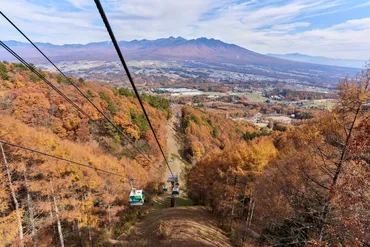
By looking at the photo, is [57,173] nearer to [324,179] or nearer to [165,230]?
[165,230]

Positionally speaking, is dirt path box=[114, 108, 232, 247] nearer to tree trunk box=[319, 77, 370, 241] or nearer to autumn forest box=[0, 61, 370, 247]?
autumn forest box=[0, 61, 370, 247]

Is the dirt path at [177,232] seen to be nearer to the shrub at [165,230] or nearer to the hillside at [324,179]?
the shrub at [165,230]

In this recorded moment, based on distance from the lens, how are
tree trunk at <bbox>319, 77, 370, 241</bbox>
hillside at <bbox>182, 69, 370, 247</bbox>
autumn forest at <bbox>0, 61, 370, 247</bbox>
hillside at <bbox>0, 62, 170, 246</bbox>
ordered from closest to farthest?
1. hillside at <bbox>182, 69, 370, 247</bbox>
2. autumn forest at <bbox>0, 61, 370, 247</bbox>
3. tree trunk at <bbox>319, 77, 370, 241</bbox>
4. hillside at <bbox>0, 62, 170, 246</bbox>

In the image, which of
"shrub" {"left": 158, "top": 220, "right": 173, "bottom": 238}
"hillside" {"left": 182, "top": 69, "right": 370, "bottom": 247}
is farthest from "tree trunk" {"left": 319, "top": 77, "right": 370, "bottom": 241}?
"shrub" {"left": 158, "top": 220, "right": 173, "bottom": 238}

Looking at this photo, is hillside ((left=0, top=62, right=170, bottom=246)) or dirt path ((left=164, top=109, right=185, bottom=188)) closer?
hillside ((left=0, top=62, right=170, bottom=246))

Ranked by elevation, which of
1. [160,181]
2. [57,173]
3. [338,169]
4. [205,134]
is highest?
[338,169]

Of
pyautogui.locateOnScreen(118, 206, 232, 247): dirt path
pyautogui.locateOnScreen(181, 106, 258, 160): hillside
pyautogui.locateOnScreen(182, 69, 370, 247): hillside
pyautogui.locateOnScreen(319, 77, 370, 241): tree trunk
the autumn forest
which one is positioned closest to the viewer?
pyautogui.locateOnScreen(182, 69, 370, 247): hillside

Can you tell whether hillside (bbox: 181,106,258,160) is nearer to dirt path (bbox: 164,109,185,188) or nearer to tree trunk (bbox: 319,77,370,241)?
dirt path (bbox: 164,109,185,188)

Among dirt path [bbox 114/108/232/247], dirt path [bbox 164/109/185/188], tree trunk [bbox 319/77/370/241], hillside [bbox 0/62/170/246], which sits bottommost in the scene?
dirt path [bbox 164/109/185/188]

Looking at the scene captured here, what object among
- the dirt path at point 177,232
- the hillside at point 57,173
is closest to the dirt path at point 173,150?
the hillside at point 57,173

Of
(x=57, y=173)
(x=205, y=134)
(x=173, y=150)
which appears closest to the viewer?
(x=57, y=173)

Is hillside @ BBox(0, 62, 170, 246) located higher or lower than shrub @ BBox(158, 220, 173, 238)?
higher

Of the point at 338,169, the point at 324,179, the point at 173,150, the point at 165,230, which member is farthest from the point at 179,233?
the point at 173,150

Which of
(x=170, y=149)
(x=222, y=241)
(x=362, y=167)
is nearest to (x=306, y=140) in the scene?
(x=362, y=167)
